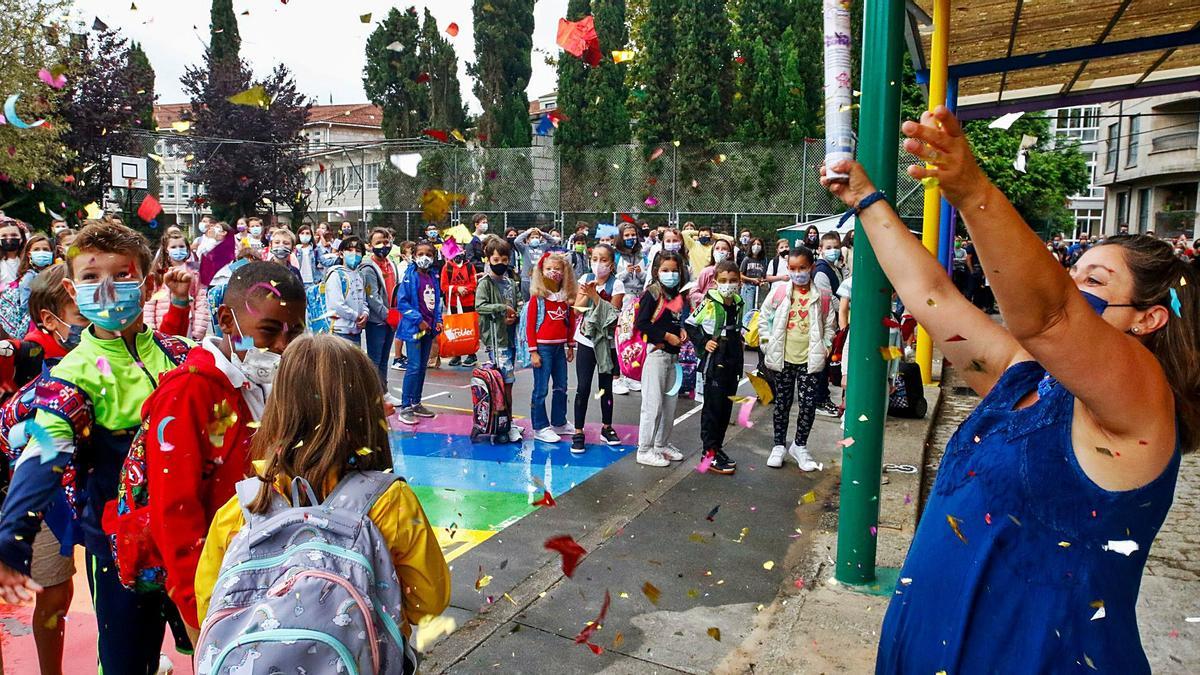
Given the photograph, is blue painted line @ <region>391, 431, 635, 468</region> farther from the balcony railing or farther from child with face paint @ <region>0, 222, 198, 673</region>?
the balcony railing

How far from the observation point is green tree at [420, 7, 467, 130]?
30531 mm

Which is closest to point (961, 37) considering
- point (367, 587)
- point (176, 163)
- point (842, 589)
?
point (842, 589)

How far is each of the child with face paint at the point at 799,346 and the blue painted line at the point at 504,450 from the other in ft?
5.02

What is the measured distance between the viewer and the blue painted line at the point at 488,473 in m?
6.73

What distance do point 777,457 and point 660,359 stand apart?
4.16ft

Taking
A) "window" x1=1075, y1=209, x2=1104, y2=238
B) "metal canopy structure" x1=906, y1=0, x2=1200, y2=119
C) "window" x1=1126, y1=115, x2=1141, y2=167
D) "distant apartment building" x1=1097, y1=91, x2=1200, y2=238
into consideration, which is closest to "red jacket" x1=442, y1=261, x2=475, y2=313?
"metal canopy structure" x1=906, y1=0, x2=1200, y2=119

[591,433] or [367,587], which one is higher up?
[367,587]

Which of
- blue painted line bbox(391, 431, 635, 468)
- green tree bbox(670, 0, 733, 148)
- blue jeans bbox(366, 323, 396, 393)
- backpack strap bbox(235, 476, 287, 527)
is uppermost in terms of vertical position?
green tree bbox(670, 0, 733, 148)

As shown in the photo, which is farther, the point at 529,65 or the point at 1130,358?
the point at 529,65

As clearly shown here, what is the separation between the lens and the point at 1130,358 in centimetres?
142

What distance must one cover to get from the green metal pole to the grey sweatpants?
2975 millimetres

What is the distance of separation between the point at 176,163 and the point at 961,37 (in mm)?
33953

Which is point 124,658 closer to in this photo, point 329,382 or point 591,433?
point 329,382

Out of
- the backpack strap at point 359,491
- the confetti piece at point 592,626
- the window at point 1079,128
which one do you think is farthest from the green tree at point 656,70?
the window at point 1079,128
